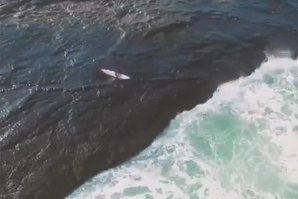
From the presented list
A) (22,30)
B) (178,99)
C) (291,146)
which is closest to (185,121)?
(178,99)

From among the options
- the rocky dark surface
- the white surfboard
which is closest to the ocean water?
the rocky dark surface

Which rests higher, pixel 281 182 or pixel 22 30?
pixel 22 30

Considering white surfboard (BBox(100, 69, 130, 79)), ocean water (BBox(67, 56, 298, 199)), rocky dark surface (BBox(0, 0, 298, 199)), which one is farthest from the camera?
white surfboard (BBox(100, 69, 130, 79))

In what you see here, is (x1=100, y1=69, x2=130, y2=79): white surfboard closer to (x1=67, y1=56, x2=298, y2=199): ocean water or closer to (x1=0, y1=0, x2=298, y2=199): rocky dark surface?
(x1=0, y1=0, x2=298, y2=199): rocky dark surface

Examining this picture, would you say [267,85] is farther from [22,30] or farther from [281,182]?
[22,30]

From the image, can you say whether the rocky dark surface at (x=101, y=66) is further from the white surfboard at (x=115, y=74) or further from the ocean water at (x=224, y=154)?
the ocean water at (x=224, y=154)

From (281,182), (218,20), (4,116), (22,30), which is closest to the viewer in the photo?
(281,182)
